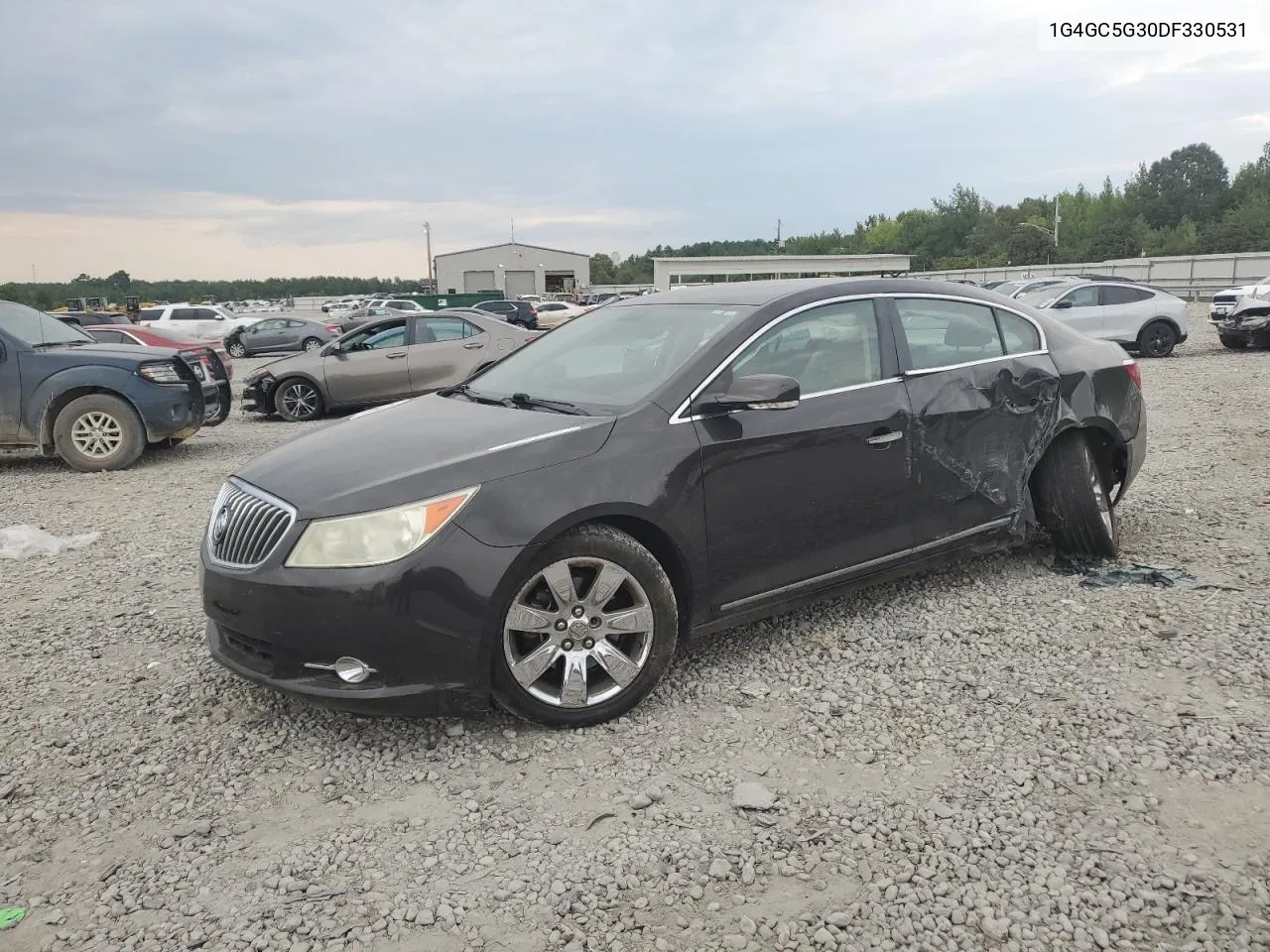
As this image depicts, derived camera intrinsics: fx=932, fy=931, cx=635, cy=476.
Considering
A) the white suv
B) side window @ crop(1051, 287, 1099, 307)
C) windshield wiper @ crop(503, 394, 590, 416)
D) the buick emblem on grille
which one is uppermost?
the white suv

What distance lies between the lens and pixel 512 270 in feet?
311

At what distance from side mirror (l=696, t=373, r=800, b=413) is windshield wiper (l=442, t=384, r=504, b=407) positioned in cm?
98

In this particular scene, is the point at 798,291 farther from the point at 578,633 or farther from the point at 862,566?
the point at 578,633

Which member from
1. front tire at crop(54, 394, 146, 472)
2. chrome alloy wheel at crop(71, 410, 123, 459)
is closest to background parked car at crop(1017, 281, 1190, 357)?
front tire at crop(54, 394, 146, 472)

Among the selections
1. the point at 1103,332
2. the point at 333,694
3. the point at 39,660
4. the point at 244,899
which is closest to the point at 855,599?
the point at 333,694

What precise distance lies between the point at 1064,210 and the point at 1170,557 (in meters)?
112

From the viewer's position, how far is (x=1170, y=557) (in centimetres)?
512

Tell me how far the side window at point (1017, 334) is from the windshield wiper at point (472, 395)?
8.62 ft

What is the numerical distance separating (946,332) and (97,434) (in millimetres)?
7875

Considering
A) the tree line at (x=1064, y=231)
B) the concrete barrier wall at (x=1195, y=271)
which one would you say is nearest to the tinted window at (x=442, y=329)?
the concrete barrier wall at (x=1195, y=271)

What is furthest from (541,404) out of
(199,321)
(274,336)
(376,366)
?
(199,321)

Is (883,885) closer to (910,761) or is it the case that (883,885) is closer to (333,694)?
(910,761)

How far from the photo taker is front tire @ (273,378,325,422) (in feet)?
41.7

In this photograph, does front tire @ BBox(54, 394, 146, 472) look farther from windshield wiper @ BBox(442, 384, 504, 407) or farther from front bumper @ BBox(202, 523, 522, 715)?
front bumper @ BBox(202, 523, 522, 715)
